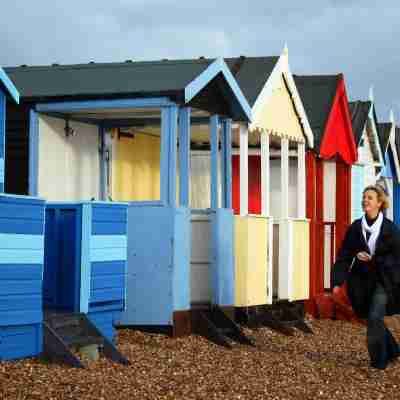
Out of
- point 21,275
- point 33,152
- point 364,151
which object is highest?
point 364,151

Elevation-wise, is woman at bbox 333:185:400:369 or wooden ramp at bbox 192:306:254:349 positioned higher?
woman at bbox 333:185:400:369

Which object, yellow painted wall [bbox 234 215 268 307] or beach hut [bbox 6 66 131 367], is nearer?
beach hut [bbox 6 66 131 367]

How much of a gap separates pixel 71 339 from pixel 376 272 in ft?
10.3

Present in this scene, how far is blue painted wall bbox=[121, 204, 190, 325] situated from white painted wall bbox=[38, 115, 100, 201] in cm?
124

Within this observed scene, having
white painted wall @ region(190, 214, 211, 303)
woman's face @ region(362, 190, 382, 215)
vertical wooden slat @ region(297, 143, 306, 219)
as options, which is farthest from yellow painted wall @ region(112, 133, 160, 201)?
woman's face @ region(362, 190, 382, 215)

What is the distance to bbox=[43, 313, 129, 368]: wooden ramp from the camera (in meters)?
10.6

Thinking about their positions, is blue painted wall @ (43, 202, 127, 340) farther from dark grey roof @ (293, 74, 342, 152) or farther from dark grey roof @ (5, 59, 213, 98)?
dark grey roof @ (293, 74, 342, 152)

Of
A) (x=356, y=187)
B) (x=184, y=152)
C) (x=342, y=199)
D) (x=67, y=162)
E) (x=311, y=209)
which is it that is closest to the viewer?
(x=184, y=152)

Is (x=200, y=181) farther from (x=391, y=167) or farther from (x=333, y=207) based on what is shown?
(x=391, y=167)

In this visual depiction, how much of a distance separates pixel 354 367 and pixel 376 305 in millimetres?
1023

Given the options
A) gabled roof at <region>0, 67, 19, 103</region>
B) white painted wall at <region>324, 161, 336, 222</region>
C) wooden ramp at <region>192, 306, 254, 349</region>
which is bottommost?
wooden ramp at <region>192, 306, 254, 349</region>

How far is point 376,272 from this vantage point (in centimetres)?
1183

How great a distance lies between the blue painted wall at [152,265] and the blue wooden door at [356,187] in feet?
26.2

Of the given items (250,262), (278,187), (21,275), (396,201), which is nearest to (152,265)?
(250,262)
